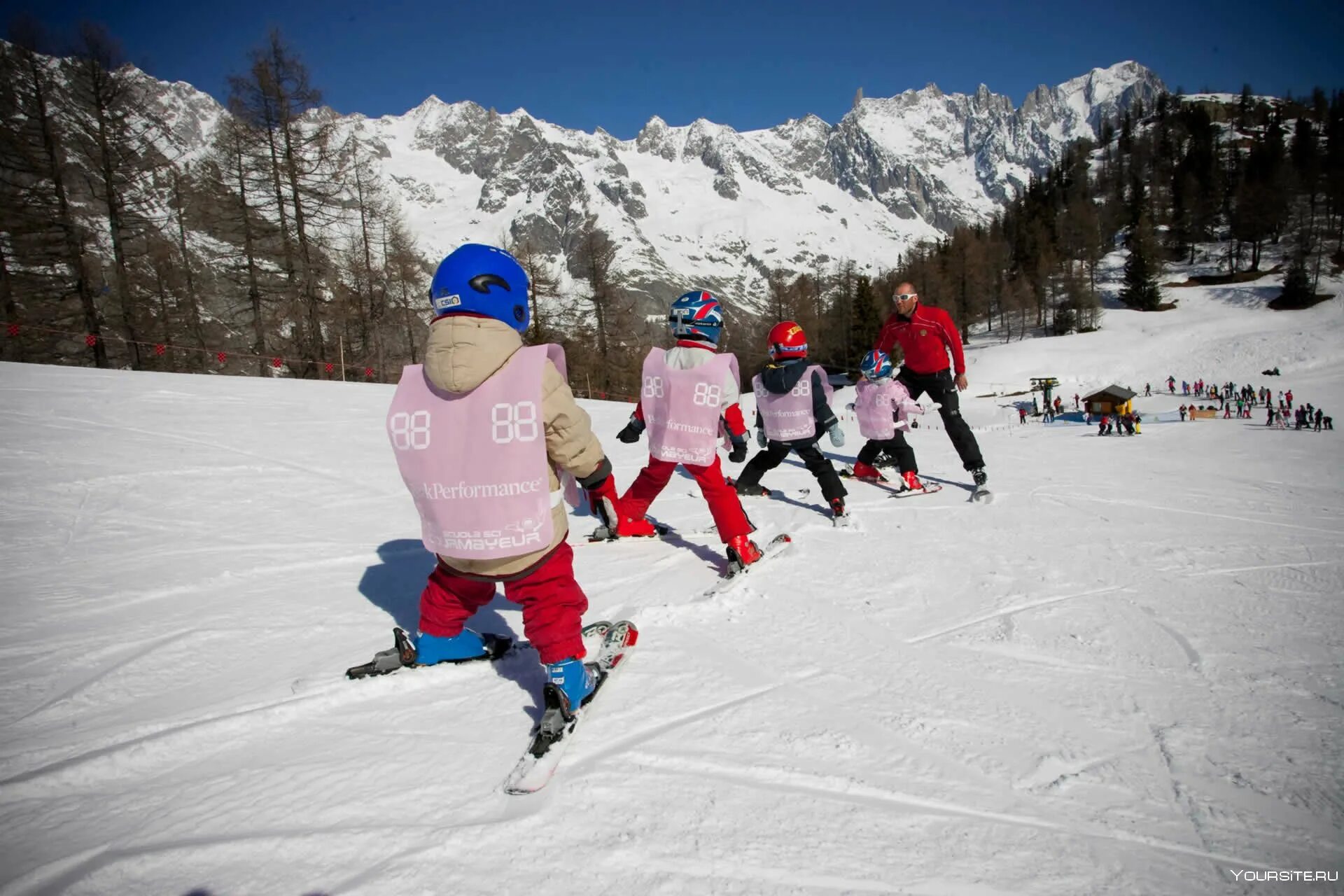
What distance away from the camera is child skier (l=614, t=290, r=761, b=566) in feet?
14.4

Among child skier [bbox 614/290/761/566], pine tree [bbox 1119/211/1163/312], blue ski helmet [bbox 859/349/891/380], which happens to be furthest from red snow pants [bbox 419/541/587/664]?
pine tree [bbox 1119/211/1163/312]

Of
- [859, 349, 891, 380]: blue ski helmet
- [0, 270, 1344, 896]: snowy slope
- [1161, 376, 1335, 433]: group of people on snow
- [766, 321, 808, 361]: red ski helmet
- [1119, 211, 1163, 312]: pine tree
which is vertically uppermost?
[1119, 211, 1163, 312]: pine tree

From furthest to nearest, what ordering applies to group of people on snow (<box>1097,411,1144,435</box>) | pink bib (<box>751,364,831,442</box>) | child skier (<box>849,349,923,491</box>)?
group of people on snow (<box>1097,411,1144,435</box>) < child skier (<box>849,349,923,491</box>) < pink bib (<box>751,364,831,442</box>)

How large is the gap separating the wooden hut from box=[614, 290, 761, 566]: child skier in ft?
96.8

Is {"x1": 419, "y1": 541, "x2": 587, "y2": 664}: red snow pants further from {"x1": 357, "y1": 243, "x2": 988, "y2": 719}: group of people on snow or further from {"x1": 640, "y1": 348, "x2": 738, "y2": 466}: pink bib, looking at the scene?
{"x1": 640, "y1": 348, "x2": 738, "y2": 466}: pink bib

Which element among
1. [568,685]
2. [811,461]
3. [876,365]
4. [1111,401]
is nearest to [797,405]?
[811,461]

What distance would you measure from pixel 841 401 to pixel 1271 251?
61294 millimetres

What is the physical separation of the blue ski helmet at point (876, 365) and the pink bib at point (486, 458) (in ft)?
19.7

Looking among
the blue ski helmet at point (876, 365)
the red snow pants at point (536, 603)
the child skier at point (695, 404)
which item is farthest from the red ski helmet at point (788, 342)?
the red snow pants at point (536, 603)

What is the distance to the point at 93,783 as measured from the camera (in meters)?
2.02

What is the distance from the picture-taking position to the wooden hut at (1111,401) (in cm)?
2722

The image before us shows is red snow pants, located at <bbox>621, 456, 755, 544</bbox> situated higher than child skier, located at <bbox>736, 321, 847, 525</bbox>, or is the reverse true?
child skier, located at <bbox>736, 321, 847, 525</bbox>

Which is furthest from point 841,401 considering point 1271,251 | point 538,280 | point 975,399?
point 1271,251

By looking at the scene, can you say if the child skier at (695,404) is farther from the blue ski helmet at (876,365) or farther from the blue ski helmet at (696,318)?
the blue ski helmet at (876,365)
